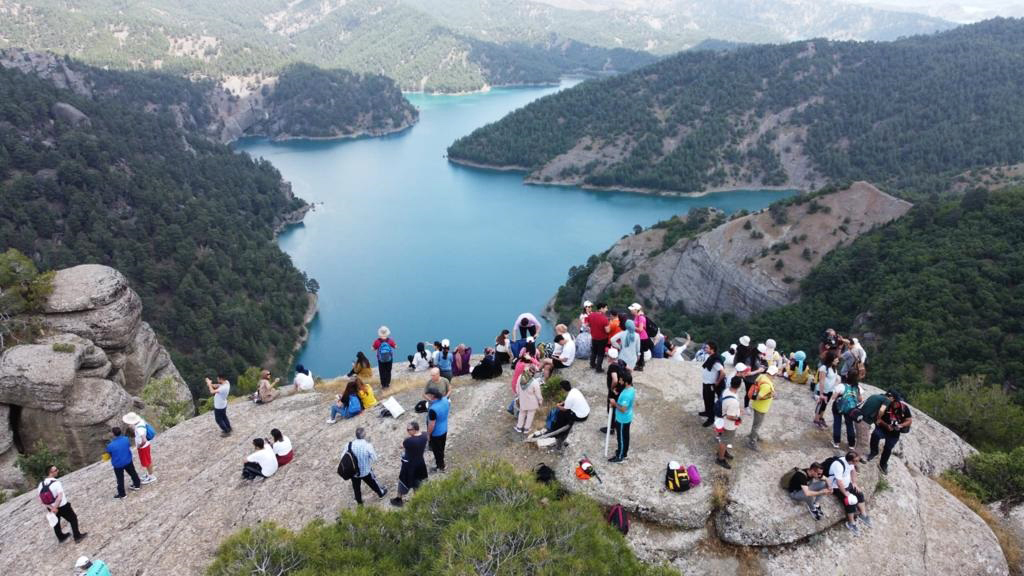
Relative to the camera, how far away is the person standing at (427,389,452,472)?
1266 centimetres

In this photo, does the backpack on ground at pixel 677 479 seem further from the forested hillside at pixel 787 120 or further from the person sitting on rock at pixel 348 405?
the forested hillside at pixel 787 120

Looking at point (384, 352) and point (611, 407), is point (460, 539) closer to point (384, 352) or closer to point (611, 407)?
point (611, 407)

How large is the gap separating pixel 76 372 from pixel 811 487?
28480mm

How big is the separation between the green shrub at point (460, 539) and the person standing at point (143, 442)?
7.63 meters

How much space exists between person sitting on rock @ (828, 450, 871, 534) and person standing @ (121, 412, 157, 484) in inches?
646

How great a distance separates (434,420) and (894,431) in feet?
33.2

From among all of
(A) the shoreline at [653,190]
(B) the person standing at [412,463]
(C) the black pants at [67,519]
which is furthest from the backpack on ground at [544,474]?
(A) the shoreline at [653,190]

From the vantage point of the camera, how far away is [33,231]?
193ft

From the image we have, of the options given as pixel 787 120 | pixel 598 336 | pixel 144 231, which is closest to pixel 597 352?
pixel 598 336

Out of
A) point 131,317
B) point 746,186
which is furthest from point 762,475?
point 746,186

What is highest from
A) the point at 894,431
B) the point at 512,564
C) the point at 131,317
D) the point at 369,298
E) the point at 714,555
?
the point at 512,564

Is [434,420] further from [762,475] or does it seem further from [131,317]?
[131,317]

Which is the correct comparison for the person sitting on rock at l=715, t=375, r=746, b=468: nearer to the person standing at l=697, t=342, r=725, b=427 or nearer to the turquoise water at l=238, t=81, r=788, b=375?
the person standing at l=697, t=342, r=725, b=427

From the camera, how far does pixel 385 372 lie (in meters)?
19.0
